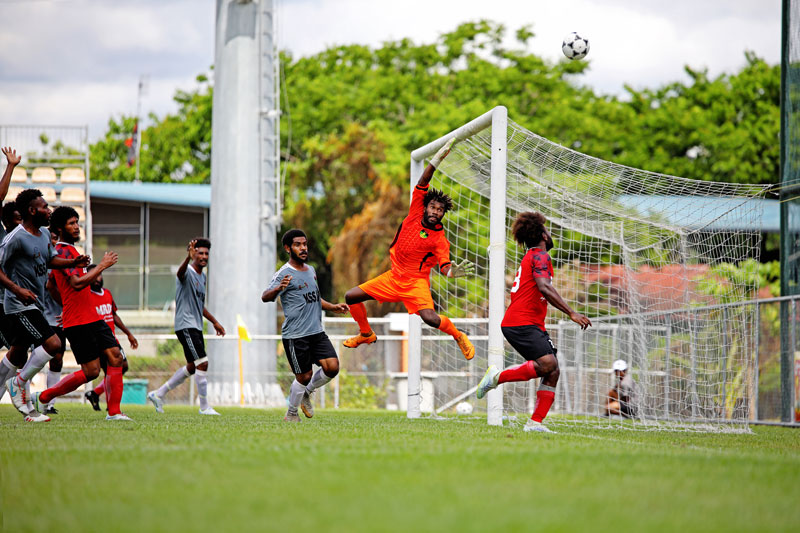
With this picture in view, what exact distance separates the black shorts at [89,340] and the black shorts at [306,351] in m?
1.95

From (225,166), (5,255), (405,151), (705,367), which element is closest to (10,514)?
(5,255)

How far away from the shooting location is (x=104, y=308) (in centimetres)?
1324

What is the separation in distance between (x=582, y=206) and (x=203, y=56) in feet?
132

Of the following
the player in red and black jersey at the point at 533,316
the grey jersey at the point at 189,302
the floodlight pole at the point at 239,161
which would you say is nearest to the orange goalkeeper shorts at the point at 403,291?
the player in red and black jersey at the point at 533,316

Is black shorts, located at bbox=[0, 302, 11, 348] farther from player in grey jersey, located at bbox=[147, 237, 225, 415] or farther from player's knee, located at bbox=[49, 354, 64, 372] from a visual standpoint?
player's knee, located at bbox=[49, 354, 64, 372]

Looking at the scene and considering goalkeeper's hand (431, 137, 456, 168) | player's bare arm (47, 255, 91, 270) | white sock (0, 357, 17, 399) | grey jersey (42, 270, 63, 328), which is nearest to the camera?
player's bare arm (47, 255, 91, 270)

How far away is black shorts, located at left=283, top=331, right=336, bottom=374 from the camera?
35.3ft

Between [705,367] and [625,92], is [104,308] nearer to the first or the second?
[705,367]

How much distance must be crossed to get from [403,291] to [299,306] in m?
1.27

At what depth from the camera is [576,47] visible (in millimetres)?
12375

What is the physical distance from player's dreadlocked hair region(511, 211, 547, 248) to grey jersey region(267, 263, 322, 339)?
2.60 m

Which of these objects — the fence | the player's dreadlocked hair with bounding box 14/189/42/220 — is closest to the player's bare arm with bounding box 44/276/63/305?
the player's dreadlocked hair with bounding box 14/189/42/220

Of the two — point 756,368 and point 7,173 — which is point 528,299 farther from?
point 756,368

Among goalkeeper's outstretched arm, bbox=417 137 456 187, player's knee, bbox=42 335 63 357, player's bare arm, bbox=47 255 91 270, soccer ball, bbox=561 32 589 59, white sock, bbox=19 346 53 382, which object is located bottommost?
white sock, bbox=19 346 53 382
